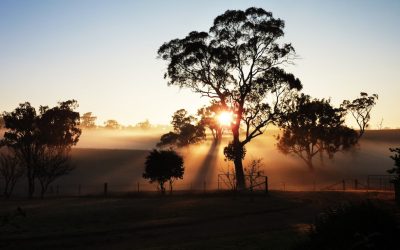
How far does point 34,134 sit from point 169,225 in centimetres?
3923

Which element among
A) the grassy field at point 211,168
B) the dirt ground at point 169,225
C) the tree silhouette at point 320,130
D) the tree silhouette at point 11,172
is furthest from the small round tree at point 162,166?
the tree silhouette at point 320,130

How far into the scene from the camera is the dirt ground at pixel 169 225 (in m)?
18.7

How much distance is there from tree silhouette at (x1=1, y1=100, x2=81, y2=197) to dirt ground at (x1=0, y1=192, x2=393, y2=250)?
22.2 m

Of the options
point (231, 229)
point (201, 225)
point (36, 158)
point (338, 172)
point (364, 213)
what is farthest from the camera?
point (338, 172)

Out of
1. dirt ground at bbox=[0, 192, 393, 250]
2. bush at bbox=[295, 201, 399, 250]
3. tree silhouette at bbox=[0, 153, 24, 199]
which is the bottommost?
dirt ground at bbox=[0, 192, 393, 250]

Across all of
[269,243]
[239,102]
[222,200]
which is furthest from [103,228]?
[239,102]

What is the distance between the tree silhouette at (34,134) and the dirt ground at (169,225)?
22.2 m

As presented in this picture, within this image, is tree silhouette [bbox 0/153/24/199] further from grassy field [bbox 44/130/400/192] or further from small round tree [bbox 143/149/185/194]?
small round tree [bbox 143/149/185/194]

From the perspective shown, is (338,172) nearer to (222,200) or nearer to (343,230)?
(222,200)

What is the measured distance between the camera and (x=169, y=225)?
938 inches

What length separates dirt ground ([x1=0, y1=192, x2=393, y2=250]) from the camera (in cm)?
1866

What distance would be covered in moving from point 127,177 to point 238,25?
Result: 37.4 metres

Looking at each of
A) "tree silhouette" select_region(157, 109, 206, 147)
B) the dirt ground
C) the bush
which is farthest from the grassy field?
the bush

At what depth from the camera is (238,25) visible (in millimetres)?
47375
